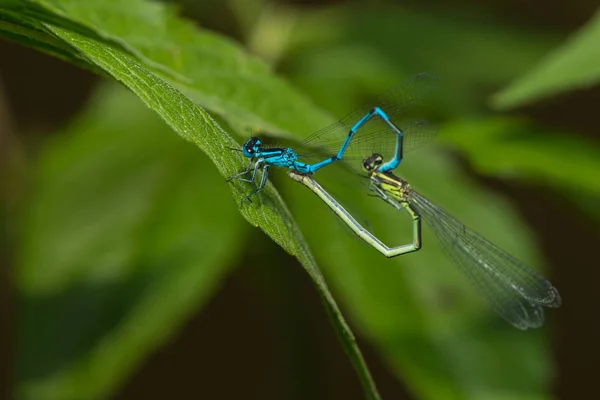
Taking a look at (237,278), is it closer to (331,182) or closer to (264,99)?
(331,182)

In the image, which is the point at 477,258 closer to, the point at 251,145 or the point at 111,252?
the point at 251,145

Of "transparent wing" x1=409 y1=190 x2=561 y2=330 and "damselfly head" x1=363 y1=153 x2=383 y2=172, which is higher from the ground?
"damselfly head" x1=363 y1=153 x2=383 y2=172

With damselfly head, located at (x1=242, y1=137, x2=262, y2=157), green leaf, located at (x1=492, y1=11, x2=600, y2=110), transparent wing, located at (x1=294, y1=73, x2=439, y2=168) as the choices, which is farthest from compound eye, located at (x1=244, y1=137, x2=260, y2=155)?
green leaf, located at (x1=492, y1=11, x2=600, y2=110)

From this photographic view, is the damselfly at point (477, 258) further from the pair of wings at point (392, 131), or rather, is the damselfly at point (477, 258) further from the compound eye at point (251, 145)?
the compound eye at point (251, 145)

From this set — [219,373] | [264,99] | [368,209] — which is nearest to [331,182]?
[368,209]

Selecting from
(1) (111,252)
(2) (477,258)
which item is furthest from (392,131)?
(1) (111,252)

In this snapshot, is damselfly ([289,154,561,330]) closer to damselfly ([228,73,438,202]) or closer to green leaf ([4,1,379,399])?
damselfly ([228,73,438,202])
